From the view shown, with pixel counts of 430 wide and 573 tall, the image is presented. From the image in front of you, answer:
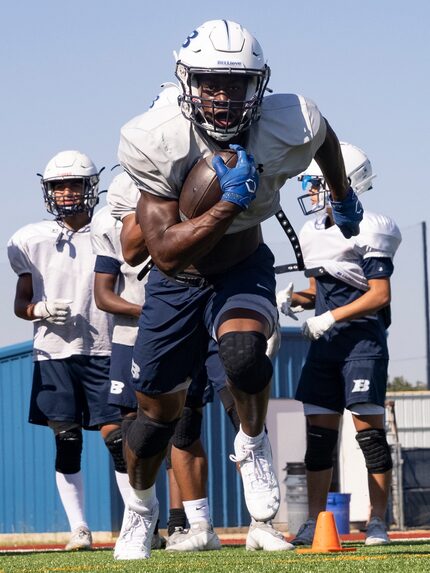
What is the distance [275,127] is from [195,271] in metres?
Answer: 0.65

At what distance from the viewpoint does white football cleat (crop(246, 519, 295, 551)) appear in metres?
5.66

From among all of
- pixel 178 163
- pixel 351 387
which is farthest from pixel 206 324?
pixel 351 387

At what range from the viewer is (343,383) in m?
7.10

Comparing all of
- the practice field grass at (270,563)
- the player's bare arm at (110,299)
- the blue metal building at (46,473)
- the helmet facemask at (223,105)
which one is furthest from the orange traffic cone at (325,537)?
the blue metal building at (46,473)

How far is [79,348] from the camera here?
25.5 feet

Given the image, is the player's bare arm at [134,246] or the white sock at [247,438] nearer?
the white sock at [247,438]

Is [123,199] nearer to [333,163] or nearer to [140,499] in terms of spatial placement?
[333,163]

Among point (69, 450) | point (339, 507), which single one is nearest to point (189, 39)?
point (69, 450)

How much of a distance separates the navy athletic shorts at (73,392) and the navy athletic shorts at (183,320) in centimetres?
241

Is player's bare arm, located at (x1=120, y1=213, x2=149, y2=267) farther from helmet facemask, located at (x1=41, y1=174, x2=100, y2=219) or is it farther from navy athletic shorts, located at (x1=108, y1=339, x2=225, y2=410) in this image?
helmet facemask, located at (x1=41, y1=174, x2=100, y2=219)

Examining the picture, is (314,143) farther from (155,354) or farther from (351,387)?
(351,387)

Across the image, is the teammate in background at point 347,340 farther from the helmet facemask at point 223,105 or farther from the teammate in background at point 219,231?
the helmet facemask at point 223,105

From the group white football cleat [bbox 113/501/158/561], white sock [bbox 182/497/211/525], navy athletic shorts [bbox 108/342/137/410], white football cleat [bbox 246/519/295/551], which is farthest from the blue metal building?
white football cleat [bbox 113/501/158/561]

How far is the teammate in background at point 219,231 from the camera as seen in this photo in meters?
4.83
